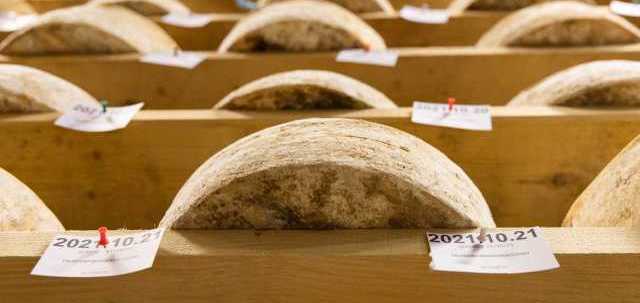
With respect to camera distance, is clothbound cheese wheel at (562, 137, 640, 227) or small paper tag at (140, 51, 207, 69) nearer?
clothbound cheese wheel at (562, 137, 640, 227)

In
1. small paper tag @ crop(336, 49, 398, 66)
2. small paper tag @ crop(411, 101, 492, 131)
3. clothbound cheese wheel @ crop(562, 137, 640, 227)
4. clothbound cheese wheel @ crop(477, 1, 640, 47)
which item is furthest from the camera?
clothbound cheese wheel @ crop(477, 1, 640, 47)

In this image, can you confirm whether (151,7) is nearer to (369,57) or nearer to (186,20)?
(186,20)

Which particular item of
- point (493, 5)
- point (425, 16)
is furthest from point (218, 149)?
point (493, 5)

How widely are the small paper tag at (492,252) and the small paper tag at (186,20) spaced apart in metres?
2.01

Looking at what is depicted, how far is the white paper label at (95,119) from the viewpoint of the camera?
140 centimetres

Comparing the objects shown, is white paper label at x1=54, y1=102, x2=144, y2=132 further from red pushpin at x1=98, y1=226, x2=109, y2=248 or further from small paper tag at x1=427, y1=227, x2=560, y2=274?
small paper tag at x1=427, y1=227, x2=560, y2=274

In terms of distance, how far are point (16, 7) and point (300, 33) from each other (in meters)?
1.96

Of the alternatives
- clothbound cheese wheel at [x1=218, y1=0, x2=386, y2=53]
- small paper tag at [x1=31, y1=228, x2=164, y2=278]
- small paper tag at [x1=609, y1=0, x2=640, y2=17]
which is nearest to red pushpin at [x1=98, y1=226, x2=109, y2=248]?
small paper tag at [x1=31, y1=228, x2=164, y2=278]

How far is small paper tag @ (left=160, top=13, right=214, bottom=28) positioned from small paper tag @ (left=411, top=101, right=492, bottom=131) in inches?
57.1

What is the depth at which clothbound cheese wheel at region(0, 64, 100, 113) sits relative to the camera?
4.79 feet

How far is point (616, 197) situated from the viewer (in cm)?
99

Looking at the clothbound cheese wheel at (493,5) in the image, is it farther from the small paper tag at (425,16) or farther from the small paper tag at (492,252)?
the small paper tag at (492,252)

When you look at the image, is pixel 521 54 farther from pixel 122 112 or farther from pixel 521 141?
pixel 122 112

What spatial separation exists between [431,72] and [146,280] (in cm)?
144
